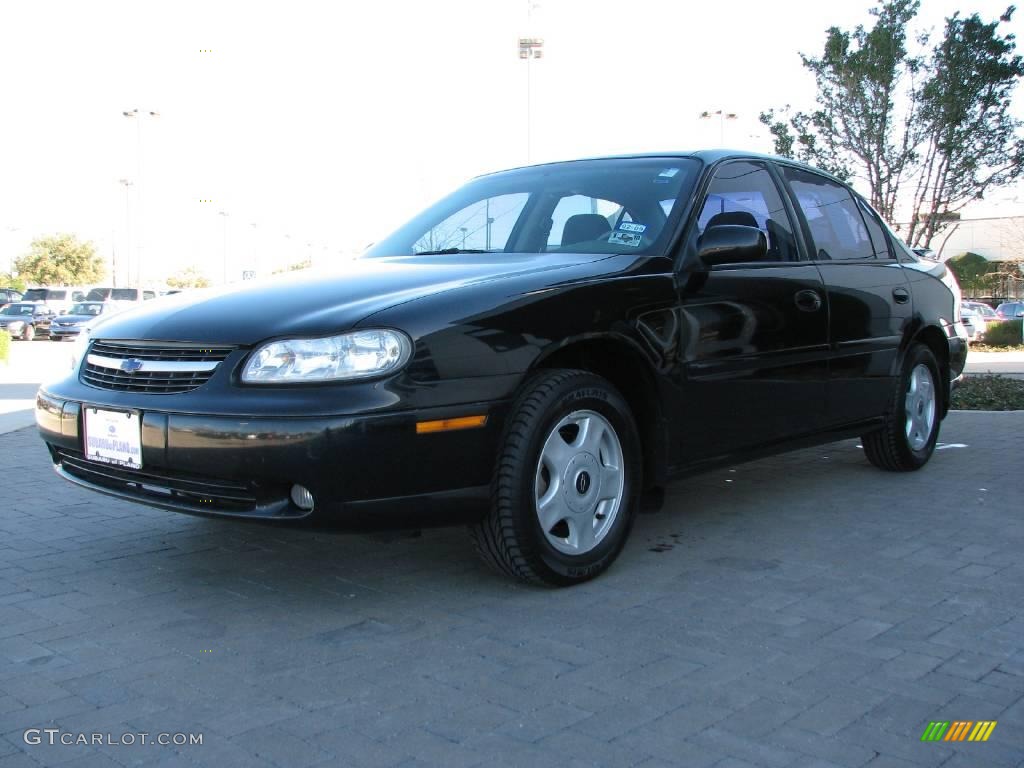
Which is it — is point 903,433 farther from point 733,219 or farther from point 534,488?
point 534,488

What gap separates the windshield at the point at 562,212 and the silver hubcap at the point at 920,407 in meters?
2.30

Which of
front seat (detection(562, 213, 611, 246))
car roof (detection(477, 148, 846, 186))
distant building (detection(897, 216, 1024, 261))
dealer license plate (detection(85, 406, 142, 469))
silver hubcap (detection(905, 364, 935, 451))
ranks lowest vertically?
silver hubcap (detection(905, 364, 935, 451))

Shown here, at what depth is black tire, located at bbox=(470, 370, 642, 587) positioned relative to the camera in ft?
11.0

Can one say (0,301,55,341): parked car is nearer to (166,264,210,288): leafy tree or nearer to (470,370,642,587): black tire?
(470,370,642,587): black tire

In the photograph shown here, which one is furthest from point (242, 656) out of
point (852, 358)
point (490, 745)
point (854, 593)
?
point (852, 358)

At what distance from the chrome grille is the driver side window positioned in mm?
2129

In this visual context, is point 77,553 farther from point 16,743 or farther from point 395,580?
point 16,743

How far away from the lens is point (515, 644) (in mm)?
3098

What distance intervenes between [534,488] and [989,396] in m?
7.59

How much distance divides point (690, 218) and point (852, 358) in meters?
1.45

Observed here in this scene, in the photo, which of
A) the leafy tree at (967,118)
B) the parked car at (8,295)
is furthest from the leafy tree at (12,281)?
the leafy tree at (967,118)

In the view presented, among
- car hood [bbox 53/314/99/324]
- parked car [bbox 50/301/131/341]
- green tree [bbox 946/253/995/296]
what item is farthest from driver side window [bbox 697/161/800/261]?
green tree [bbox 946/253/995/296]

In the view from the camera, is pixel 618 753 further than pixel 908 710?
No

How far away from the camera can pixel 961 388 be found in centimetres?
1027
